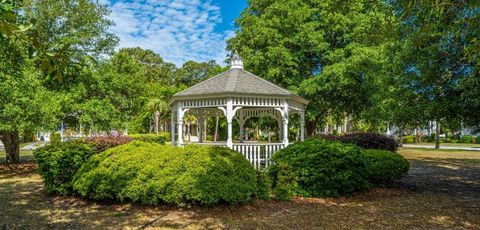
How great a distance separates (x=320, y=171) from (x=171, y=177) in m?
3.98

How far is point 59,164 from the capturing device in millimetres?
9344

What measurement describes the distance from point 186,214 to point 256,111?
11.6 meters

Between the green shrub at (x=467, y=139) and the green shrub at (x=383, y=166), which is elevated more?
the green shrub at (x=383, y=166)

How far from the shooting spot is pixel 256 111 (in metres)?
18.3

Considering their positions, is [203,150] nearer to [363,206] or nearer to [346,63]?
[363,206]

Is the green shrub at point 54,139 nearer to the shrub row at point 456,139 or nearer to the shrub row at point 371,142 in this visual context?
the shrub row at point 371,142

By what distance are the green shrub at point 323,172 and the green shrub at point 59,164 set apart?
18.3 ft

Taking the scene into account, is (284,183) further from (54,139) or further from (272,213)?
(54,139)

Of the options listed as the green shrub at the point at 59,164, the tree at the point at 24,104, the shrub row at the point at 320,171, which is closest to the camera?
the shrub row at the point at 320,171

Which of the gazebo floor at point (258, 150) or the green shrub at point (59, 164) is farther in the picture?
the gazebo floor at point (258, 150)

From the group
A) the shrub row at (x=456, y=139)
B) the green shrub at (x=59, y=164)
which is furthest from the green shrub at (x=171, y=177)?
the shrub row at (x=456, y=139)

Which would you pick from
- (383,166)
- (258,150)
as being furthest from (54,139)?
(383,166)

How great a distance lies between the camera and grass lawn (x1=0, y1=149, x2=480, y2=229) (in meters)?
6.50

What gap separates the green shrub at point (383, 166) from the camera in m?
9.98
